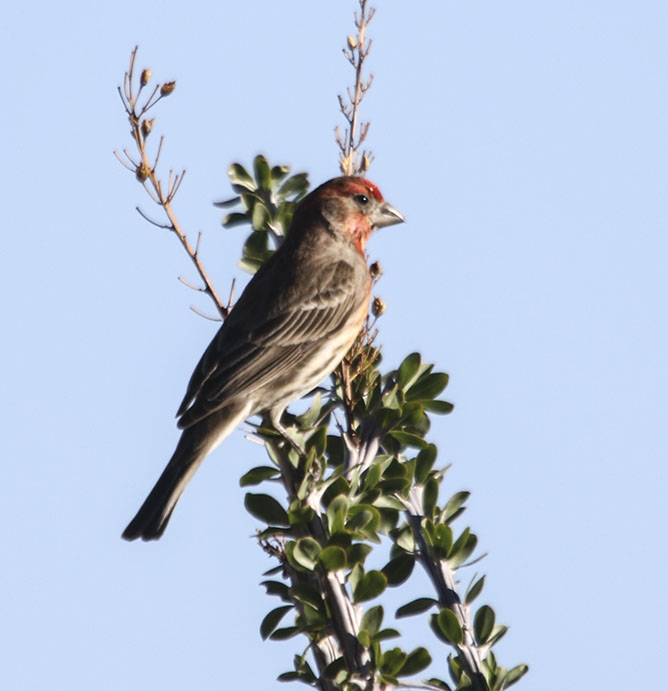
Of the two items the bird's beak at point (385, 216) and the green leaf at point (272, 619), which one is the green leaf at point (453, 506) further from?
the bird's beak at point (385, 216)

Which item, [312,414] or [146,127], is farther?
[312,414]

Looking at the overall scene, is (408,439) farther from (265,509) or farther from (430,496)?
(265,509)

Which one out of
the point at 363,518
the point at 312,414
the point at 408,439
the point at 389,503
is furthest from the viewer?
the point at 312,414

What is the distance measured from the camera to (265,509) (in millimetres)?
3525

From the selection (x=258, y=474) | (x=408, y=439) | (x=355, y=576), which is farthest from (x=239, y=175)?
(x=355, y=576)

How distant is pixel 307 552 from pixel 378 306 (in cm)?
147

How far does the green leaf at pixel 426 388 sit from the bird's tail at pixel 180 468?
135 cm

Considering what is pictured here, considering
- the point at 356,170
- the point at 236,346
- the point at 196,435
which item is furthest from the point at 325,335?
the point at 356,170

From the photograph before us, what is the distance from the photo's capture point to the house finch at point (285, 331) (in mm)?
5023

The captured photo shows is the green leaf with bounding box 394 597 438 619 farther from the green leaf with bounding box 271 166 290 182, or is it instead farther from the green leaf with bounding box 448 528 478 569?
the green leaf with bounding box 271 166 290 182

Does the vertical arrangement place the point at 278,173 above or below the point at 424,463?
above

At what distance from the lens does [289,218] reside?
16.5 ft

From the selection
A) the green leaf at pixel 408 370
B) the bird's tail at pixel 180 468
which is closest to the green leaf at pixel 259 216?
the bird's tail at pixel 180 468

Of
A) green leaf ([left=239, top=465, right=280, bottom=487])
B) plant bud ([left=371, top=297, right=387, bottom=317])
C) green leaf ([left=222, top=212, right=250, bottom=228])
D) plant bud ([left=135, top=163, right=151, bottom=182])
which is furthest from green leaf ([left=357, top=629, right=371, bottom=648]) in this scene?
green leaf ([left=222, top=212, right=250, bottom=228])
